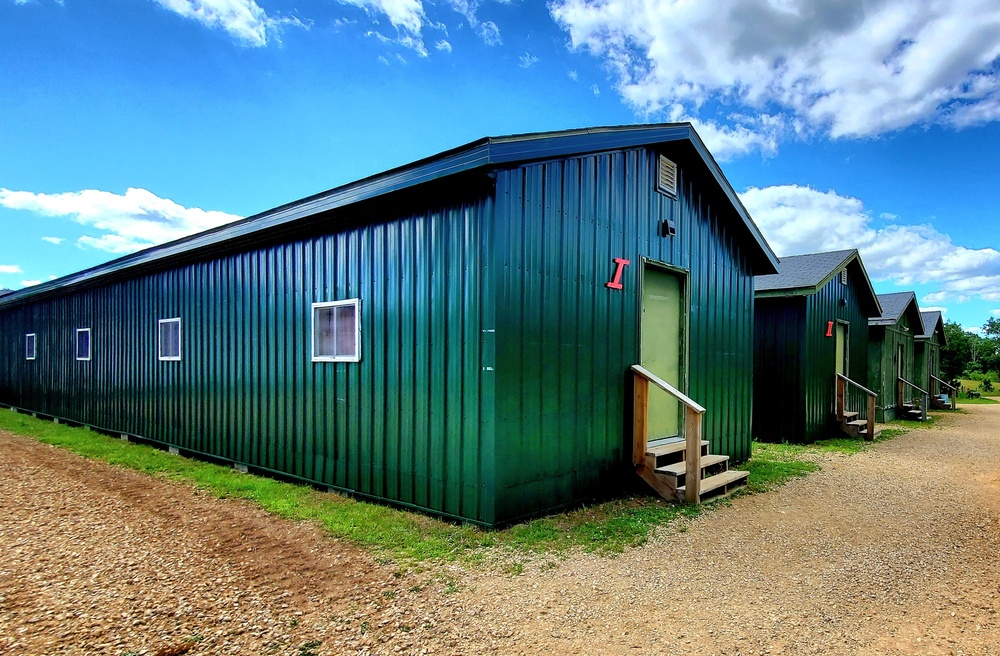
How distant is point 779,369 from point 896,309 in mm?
8260

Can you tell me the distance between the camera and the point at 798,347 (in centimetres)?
998

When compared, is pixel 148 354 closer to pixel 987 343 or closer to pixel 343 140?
pixel 343 140

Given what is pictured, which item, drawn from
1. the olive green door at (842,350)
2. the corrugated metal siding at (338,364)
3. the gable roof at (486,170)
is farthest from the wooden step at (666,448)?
the olive green door at (842,350)

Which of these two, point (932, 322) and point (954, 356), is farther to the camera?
point (954, 356)

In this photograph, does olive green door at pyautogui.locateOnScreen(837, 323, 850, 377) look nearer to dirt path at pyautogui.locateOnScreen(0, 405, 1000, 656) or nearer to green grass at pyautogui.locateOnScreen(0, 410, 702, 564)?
dirt path at pyautogui.locateOnScreen(0, 405, 1000, 656)

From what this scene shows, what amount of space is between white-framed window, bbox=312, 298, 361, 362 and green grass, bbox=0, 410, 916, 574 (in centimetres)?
151

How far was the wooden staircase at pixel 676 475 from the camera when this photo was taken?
535 cm

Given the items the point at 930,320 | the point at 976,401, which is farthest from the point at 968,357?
the point at 930,320

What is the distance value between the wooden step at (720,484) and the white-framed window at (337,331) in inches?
149

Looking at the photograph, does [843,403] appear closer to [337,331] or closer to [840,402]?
[840,402]

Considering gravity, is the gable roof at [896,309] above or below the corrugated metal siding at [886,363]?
above

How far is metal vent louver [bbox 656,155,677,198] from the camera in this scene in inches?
246

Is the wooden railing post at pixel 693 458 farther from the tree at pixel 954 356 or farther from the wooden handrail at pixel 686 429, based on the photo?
the tree at pixel 954 356

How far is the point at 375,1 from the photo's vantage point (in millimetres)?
7371
